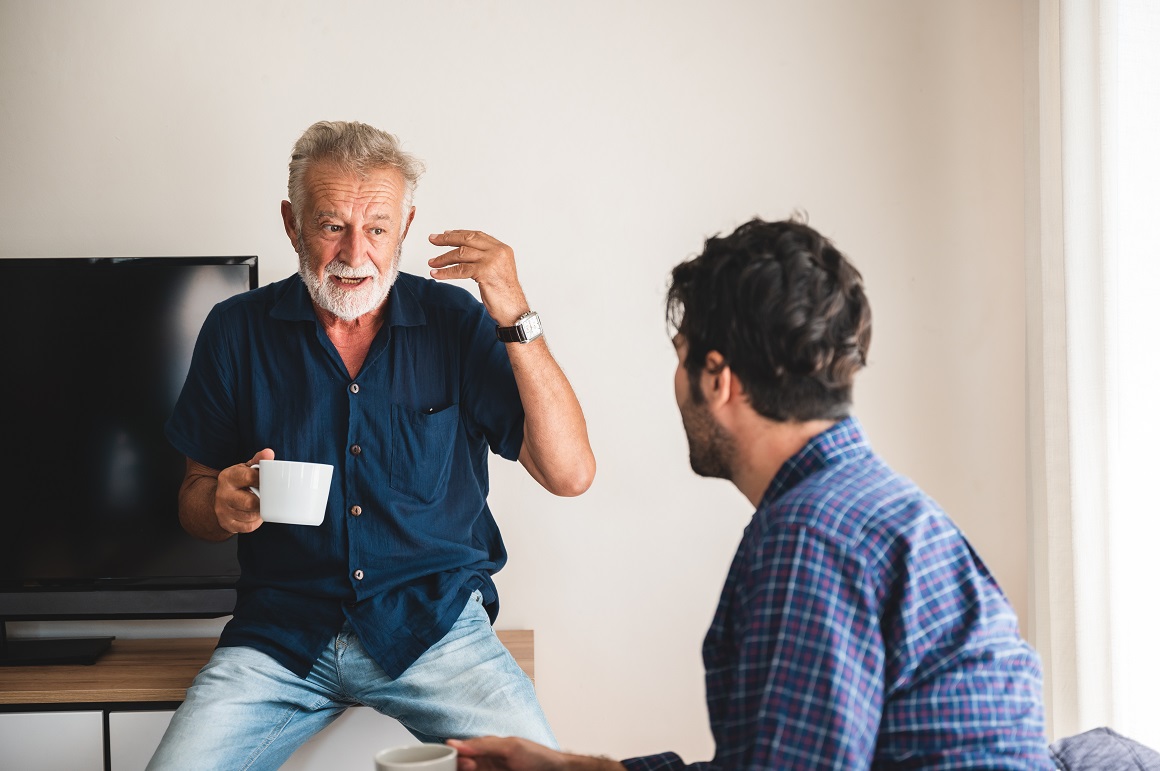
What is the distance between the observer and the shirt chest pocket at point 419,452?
69.8 inches

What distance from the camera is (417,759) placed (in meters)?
0.97

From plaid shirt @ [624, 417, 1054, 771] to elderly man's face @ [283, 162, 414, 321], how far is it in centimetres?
102

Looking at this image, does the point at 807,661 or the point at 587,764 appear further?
the point at 587,764

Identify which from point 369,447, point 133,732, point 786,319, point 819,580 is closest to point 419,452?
point 369,447

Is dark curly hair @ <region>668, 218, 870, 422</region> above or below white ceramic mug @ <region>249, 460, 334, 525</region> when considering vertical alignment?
above

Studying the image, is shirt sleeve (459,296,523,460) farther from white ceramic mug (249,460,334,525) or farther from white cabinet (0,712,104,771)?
white cabinet (0,712,104,771)

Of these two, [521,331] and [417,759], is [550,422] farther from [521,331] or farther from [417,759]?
[417,759]

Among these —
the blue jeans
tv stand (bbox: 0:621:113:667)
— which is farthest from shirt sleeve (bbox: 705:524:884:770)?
tv stand (bbox: 0:621:113:667)

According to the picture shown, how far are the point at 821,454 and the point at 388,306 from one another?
41.2 inches

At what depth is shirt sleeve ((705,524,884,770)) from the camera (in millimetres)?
853

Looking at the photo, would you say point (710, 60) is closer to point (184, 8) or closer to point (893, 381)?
point (893, 381)

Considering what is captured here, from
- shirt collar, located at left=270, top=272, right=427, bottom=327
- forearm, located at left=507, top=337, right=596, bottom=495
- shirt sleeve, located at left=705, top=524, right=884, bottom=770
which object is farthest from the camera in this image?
shirt collar, located at left=270, top=272, right=427, bottom=327

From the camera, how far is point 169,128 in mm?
2291

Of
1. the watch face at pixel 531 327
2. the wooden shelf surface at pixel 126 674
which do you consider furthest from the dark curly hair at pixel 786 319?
the wooden shelf surface at pixel 126 674
